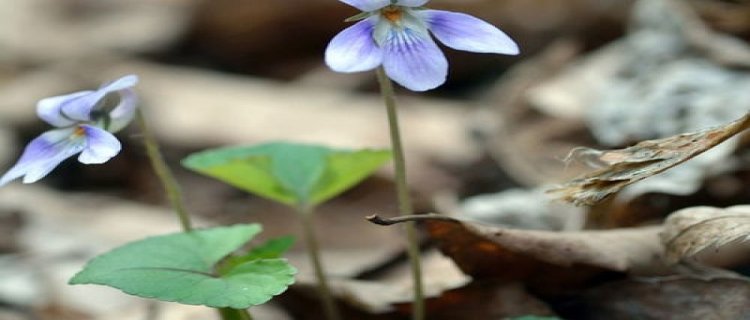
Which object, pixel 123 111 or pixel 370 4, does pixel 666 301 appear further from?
pixel 123 111

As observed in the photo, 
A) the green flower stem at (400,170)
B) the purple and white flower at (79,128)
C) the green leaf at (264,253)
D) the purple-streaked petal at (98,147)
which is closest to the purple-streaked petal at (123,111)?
the purple and white flower at (79,128)

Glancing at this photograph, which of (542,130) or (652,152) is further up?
(652,152)

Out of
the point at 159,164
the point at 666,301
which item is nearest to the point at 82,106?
the point at 159,164

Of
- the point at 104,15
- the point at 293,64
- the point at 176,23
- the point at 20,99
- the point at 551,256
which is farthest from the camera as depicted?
the point at 104,15

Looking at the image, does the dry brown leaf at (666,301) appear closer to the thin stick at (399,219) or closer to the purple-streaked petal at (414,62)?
the thin stick at (399,219)

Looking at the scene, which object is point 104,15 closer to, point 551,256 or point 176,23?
point 176,23

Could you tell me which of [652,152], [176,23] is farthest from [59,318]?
[176,23]

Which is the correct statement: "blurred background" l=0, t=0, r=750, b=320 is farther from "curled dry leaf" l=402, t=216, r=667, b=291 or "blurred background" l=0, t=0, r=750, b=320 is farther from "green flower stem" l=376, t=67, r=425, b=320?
"green flower stem" l=376, t=67, r=425, b=320
